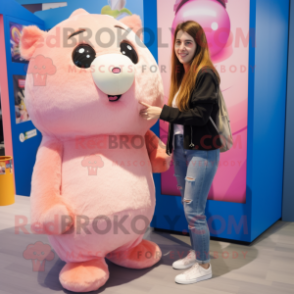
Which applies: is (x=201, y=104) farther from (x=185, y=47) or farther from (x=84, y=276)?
(x=84, y=276)

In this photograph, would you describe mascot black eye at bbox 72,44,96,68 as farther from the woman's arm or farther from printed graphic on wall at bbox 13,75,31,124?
printed graphic on wall at bbox 13,75,31,124

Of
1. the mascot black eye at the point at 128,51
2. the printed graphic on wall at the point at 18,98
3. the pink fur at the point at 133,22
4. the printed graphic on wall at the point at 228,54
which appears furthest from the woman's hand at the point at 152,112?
the printed graphic on wall at the point at 18,98

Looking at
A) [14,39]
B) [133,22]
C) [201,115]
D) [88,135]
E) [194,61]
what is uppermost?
[14,39]

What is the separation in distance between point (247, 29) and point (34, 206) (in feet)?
5.40

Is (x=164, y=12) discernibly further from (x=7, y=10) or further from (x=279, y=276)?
(x=7, y=10)

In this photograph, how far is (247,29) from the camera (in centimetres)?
217

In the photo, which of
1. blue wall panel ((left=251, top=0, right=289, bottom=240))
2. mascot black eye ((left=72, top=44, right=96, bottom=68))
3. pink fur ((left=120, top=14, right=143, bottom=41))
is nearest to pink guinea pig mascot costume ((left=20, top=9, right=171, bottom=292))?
mascot black eye ((left=72, top=44, right=96, bottom=68))

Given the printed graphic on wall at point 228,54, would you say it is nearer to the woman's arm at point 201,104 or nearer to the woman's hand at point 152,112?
the woman's arm at point 201,104

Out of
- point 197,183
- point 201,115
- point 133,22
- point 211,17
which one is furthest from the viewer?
point 211,17

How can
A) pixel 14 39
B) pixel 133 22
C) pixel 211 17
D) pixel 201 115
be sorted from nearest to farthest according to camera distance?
pixel 201 115
pixel 133 22
pixel 211 17
pixel 14 39

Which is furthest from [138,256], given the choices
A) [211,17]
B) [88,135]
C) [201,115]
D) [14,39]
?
[14,39]

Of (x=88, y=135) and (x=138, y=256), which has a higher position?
(x=88, y=135)

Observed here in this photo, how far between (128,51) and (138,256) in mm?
1178

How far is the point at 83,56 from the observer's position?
66.2 inches
